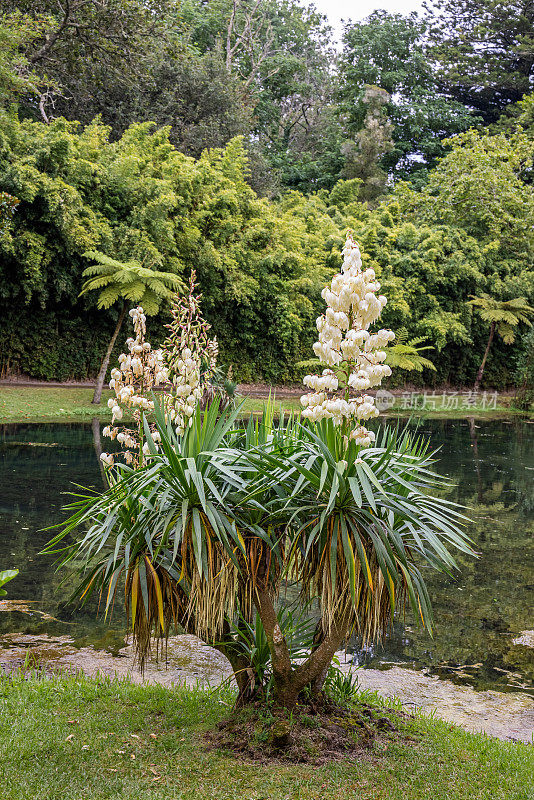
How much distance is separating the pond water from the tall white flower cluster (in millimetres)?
1663

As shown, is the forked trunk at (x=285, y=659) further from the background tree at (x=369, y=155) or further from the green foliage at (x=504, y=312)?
the background tree at (x=369, y=155)

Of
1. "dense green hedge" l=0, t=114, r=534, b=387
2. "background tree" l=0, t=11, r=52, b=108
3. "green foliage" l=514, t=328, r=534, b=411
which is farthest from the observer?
"green foliage" l=514, t=328, r=534, b=411

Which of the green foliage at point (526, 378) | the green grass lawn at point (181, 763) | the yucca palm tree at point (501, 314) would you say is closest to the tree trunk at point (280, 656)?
the green grass lawn at point (181, 763)

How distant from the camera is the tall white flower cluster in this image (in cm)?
287

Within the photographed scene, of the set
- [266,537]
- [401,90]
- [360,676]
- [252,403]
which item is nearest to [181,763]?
[266,537]

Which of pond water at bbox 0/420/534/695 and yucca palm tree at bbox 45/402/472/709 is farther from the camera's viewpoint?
pond water at bbox 0/420/534/695

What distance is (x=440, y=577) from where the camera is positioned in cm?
647

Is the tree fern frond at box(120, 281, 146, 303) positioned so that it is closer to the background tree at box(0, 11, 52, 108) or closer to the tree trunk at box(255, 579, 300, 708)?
the background tree at box(0, 11, 52, 108)

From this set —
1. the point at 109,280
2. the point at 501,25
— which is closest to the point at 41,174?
the point at 109,280

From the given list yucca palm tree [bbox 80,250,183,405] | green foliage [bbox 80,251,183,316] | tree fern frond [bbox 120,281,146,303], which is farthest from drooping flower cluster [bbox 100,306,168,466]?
tree fern frond [bbox 120,281,146,303]

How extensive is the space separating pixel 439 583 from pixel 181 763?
3.93m

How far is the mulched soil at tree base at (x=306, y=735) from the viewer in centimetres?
290

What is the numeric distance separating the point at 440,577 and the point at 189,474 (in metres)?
4.32

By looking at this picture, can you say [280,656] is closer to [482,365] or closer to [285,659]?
[285,659]
